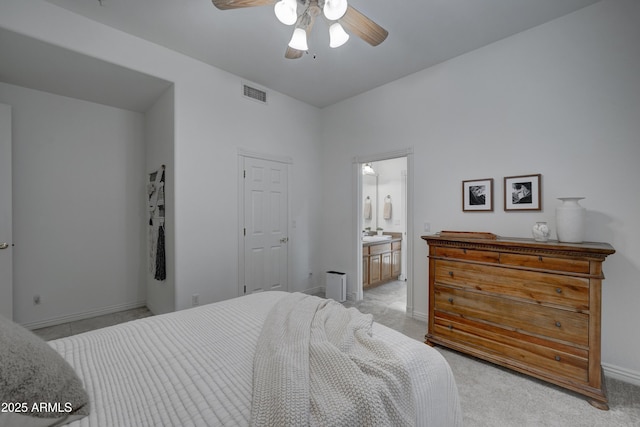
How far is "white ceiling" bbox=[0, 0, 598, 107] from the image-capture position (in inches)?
88.7

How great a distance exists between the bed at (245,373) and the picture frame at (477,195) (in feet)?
6.60

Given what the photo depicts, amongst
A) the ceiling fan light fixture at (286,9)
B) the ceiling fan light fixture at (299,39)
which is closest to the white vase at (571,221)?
the ceiling fan light fixture at (299,39)

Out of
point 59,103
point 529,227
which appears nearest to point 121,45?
point 59,103

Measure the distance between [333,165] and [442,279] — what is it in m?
2.41

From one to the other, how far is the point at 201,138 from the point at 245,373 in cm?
275

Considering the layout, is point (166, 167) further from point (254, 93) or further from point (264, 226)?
point (254, 93)

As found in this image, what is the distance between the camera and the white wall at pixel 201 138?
252cm

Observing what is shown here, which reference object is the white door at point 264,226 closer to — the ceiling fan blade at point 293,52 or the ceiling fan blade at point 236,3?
the ceiling fan blade at point 293,52

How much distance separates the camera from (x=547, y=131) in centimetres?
243

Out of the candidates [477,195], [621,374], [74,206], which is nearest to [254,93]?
[74,206]

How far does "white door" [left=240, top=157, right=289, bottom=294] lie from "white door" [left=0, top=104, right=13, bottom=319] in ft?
7.22

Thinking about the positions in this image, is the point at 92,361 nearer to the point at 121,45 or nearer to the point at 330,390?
the point at 330,390

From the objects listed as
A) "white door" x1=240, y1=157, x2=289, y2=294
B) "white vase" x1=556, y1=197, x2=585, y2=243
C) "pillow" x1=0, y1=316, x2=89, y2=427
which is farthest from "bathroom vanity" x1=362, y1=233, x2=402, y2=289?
"pillow" x1=0, y1=316, x2=89, y2=427

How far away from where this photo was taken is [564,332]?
192cm
